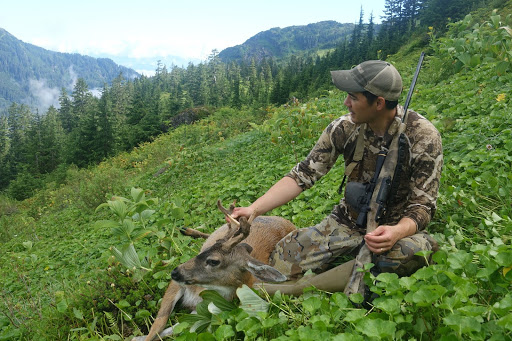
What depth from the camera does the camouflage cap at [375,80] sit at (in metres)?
3.33

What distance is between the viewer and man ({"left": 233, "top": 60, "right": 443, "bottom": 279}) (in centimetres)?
319

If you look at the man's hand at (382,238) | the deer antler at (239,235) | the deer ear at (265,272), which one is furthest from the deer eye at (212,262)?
the man's hand at (382,238)

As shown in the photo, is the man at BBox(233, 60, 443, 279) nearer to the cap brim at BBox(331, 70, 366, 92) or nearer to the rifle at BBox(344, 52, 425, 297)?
the cap brim at BBox(331, 70, 366, 92)

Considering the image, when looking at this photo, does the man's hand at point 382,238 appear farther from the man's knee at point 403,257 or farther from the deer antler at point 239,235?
the deer antler at point 239,235

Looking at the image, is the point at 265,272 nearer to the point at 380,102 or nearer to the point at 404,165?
the point at 404,165

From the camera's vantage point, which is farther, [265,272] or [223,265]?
[223,265]

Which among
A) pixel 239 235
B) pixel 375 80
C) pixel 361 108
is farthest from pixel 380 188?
pixel 239 235

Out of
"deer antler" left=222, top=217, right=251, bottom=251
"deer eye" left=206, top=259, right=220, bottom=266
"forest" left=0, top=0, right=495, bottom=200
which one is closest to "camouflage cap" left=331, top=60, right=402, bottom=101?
"deer antler" left=222, top=217, right=251, bottom=251

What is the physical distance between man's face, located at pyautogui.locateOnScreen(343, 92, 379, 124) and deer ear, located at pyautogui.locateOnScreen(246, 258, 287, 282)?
1.69 meters

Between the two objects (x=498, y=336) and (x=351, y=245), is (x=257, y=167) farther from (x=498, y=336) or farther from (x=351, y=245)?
(x=498, y=336)

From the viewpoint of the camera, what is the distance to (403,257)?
10.3ft

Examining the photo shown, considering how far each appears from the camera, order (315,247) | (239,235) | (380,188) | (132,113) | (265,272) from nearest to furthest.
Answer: (265,272) → (380,188) → (239,235) → (315,247) → (132,113)

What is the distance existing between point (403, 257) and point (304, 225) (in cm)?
216

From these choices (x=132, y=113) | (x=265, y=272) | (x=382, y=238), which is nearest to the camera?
(x=382, y=238)
